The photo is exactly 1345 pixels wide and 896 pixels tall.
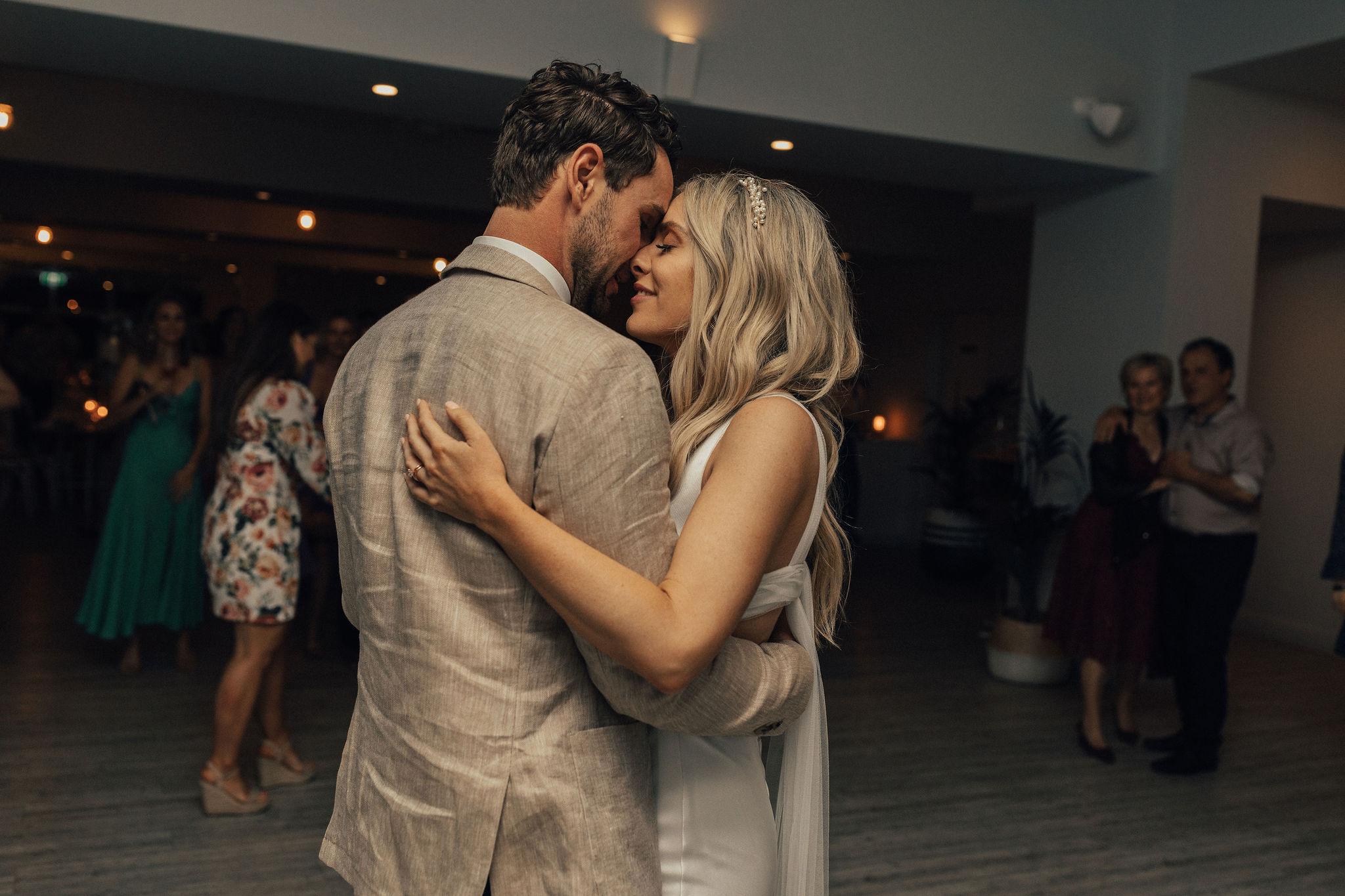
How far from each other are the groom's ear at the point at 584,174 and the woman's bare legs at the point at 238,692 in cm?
255

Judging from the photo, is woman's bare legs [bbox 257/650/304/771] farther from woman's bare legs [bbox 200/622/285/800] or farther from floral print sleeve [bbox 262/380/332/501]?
floral print sleeve [bbox 262/380/332/501]

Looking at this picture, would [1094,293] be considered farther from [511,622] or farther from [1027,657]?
[511,622]

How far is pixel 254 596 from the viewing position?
3.31m

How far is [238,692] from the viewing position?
131 inches

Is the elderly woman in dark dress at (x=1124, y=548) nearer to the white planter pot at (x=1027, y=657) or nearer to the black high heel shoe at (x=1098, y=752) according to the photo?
the black high heel shoe at (x=1098, y=752)

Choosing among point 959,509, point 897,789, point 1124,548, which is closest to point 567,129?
point 897,789

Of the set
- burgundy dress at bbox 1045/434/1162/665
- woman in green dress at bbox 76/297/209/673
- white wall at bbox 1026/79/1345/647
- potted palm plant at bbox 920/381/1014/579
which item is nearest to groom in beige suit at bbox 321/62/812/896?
burgundy dress at bbox 1045/434/1162/665

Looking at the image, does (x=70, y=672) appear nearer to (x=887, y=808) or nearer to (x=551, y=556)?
(x=887, y=808)

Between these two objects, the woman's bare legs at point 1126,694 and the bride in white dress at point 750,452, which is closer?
the bride in white dress at point 750,452

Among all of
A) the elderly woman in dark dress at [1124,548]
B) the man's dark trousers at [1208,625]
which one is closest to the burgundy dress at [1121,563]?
the elderly woman in dark dress at [1124,548]

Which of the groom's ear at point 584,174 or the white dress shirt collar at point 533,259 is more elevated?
the groom's ear at point 584,174

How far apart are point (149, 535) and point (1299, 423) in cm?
681

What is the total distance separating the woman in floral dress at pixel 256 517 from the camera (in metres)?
3.33

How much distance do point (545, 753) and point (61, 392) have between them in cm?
1360
